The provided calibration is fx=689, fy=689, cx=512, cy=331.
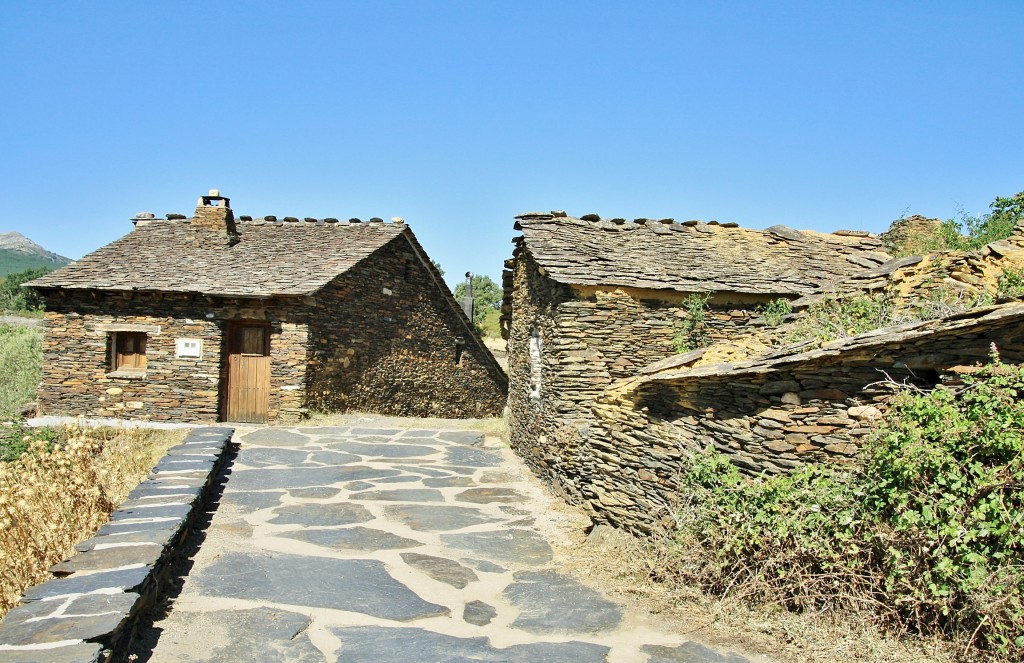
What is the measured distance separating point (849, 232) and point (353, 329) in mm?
11240

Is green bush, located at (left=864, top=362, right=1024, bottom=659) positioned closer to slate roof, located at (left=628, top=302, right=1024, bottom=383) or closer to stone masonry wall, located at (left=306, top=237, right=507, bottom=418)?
slate roof, located at (left=628, top=302, right=1024, bottom=383)

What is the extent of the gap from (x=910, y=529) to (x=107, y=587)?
4.46m

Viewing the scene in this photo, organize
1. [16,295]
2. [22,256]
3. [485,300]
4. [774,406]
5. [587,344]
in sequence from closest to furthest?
1. [774,406]
2. [587,344]
3. [16,295]
4. [485,300]
5. [22,256]

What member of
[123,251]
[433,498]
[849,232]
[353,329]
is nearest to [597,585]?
[433,498]

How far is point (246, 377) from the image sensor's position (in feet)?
52.4

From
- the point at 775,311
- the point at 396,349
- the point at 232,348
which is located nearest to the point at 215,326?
the point at 232,348

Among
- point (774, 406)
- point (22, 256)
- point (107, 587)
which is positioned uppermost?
point (22, 256)

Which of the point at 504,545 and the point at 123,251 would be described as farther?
the point at 123,251

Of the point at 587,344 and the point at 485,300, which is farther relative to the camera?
the point at 485,300

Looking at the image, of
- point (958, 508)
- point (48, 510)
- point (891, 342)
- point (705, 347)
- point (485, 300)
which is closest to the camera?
point (958, 508)

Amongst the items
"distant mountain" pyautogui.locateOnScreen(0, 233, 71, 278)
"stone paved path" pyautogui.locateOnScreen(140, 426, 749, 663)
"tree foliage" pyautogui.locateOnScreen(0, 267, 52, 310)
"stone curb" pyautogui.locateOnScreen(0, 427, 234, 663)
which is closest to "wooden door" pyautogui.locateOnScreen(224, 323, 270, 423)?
"stone paved path" pyautogui.locateOnScreen(140, 426, 749, 663)

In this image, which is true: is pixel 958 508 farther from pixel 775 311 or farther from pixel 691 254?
pixel 691 254

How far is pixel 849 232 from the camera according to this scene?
12.8 metres

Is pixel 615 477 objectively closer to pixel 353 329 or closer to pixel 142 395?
pixel 353 329
